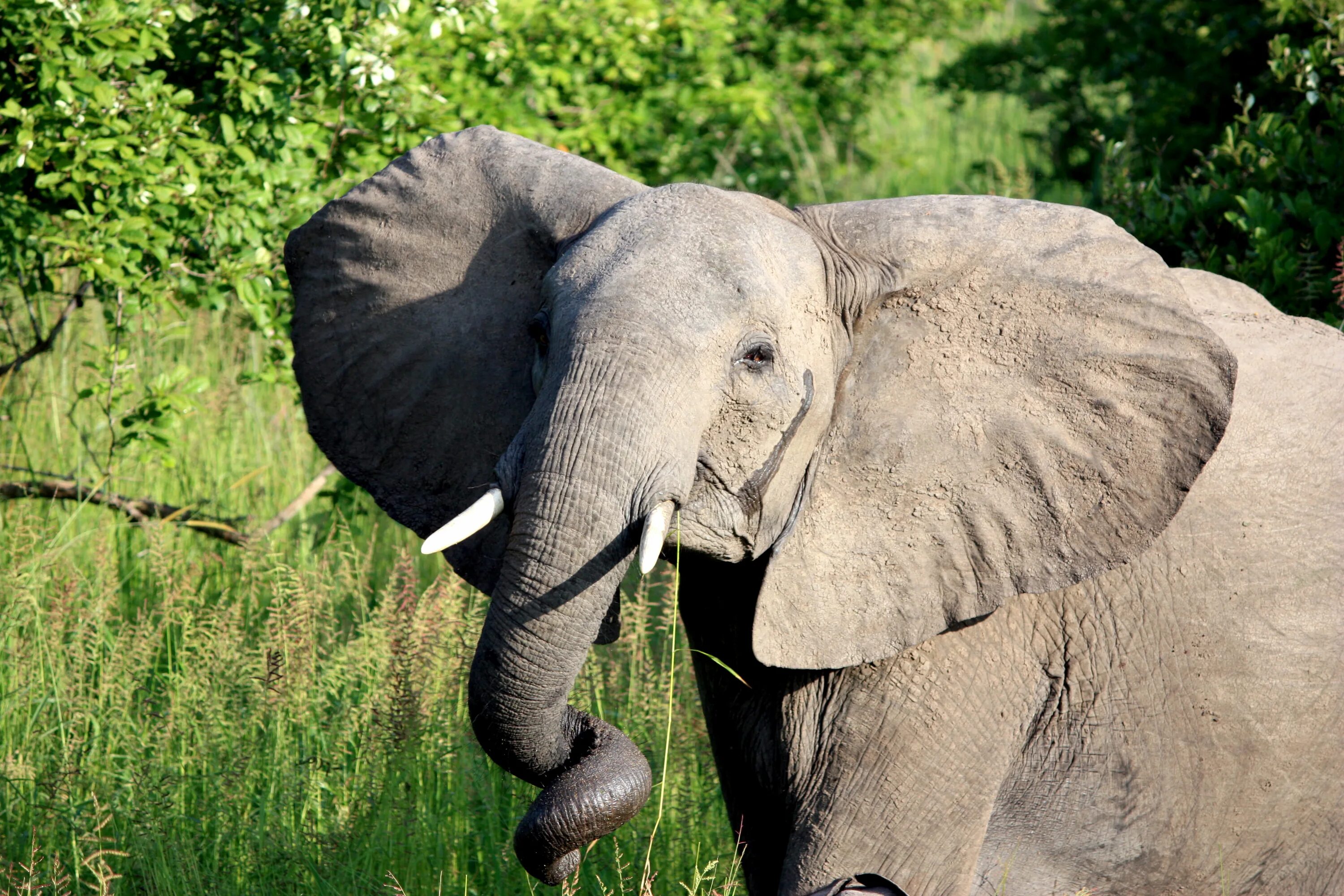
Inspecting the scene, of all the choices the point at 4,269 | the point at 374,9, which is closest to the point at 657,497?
the point at 374,9

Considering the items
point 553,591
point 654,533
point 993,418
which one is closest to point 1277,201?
point 993,418

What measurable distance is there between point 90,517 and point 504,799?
2.40 m

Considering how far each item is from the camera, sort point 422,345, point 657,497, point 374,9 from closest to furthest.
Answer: point 657,497 < point 422,345 < point 374,9

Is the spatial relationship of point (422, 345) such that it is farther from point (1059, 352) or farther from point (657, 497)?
point (1059, 352)

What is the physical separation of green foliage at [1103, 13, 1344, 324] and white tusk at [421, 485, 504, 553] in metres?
2.70

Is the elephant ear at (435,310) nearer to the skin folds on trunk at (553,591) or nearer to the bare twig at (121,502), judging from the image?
the skin folds on trunk at (553,591)

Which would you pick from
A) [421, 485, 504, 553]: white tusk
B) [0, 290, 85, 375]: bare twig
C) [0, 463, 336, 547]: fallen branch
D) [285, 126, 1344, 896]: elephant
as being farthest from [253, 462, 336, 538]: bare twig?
[421, 485, 504, 553]: white tusk

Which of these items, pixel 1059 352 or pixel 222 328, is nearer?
pixel 1059 352

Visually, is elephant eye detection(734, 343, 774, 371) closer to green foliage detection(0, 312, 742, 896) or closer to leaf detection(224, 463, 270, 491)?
green foliage detection(0, 312, 742, 896)

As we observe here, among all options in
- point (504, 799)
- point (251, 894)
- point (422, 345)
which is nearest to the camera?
point (422, 345)

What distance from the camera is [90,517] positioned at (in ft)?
18.5

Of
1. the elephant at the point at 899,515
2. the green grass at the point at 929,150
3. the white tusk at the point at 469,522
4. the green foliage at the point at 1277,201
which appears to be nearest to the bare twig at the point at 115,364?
the elephant at the point at 899,515

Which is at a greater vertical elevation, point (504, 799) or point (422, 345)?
point (422, 345)

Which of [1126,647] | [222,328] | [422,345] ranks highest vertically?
[422,345]
